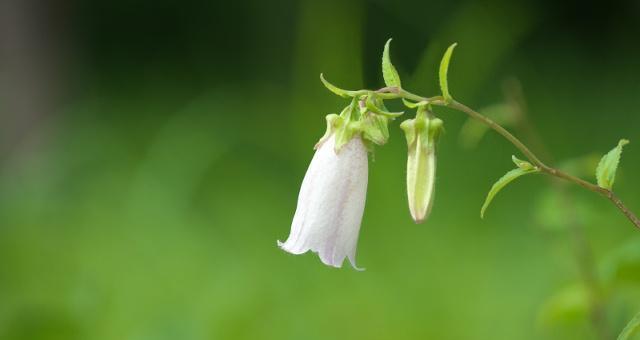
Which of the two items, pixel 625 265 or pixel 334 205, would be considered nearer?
pixel 334 205

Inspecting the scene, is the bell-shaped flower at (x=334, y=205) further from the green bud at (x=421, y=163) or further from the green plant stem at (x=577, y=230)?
the green plant stem at (x=577, y=230)

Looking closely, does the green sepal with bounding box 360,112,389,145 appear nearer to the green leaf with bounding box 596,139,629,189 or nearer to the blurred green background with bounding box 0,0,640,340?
the green leaf with bounding box 596,139,629,189

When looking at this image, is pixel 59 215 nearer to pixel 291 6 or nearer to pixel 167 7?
pixel 291 6

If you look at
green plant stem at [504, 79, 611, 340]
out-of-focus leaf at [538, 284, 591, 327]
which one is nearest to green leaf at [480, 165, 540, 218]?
out-of-focus leaf at [538, 284, 591, 327]

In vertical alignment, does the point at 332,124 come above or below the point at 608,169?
above

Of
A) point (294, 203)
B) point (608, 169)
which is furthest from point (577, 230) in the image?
point (294, 203)

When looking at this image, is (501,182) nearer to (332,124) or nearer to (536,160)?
(536,160)

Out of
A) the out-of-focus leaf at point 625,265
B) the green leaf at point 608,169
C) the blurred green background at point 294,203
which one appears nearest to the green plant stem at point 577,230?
the blurred green background at point 294,203
